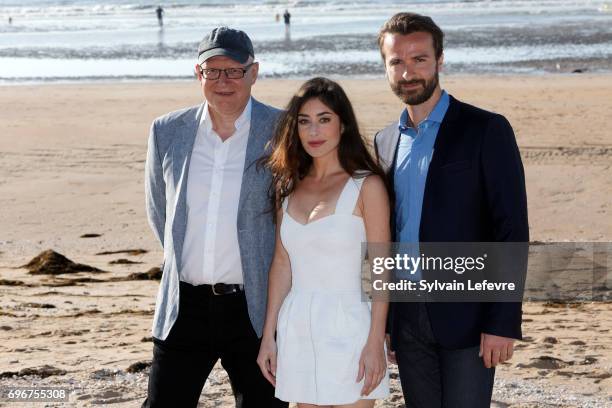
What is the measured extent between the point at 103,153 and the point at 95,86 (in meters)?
8.88

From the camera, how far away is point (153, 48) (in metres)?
32.4

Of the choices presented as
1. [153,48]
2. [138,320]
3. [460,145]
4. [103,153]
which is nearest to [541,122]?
[103,153]

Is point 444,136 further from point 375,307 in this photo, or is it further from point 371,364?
point 371,364

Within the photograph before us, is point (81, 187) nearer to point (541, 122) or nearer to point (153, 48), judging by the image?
point (541, 122)

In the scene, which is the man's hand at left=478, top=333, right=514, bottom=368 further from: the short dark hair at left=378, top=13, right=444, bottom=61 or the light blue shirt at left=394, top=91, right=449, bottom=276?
the short dark hair at left=378, top=13, right=444, bottom=61

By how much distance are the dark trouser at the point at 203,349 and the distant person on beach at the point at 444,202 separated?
64cm

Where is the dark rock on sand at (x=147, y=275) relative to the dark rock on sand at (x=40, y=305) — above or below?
above

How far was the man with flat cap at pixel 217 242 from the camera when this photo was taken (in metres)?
3.90

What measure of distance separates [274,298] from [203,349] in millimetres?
427

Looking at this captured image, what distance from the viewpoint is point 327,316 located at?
140 inches

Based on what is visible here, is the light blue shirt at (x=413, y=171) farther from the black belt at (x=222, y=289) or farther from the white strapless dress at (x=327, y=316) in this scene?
the black belt at (x=222, y=289)

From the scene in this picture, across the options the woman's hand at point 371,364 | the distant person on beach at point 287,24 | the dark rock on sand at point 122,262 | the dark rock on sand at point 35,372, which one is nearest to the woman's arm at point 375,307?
the woman's hand at point 371,364

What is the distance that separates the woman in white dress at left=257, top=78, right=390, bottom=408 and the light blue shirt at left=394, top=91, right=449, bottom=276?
0.08m

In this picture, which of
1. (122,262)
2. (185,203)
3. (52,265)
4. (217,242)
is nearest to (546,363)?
(217,242)
